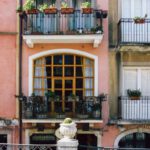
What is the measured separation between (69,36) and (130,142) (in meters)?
4.94

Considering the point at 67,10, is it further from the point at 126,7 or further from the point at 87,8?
the point at 126,7

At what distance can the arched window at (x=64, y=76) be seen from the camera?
22.1 m

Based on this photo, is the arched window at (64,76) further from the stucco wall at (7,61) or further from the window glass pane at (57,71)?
the stucco wall at (7,61)

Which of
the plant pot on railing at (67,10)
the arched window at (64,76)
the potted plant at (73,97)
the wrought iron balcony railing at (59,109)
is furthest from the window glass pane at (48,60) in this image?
the plant pot on railing at (67,10)

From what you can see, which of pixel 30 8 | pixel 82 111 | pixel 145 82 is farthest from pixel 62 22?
pixel 145 82

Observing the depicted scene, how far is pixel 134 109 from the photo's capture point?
2170 centimetres

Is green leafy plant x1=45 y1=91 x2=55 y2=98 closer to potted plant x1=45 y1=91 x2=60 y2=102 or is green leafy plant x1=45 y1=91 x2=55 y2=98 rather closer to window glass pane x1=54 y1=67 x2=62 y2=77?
potted plant x1=45 y1=91 x2=60 y2=102

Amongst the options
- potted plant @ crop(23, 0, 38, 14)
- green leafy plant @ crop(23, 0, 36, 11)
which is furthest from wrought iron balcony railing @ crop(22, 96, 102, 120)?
green leafy plant @ crop(23, 0, 36, 11)

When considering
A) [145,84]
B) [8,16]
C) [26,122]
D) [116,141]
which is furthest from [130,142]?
[8,16]

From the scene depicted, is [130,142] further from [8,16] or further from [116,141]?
[8,16]

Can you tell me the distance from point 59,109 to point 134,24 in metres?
4.52

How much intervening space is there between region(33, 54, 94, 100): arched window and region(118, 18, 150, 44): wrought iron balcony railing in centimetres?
165

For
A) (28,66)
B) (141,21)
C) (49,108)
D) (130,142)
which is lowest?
(130,142)

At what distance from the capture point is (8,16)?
22.1 m
